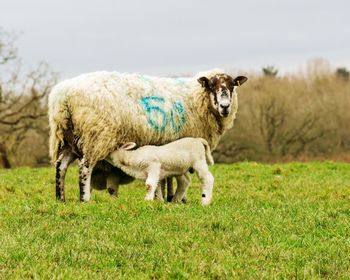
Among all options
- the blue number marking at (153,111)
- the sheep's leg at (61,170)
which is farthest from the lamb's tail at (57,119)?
the blue number marking at (153,111)

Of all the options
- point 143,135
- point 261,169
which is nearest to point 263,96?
point 261,169

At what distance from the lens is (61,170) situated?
11680 millimetres

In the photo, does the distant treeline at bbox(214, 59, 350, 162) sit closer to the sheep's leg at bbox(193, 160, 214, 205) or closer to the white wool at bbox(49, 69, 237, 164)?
the white wool at bbox(49, 69, 237, 164)

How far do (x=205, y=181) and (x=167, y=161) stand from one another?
29.5 inches

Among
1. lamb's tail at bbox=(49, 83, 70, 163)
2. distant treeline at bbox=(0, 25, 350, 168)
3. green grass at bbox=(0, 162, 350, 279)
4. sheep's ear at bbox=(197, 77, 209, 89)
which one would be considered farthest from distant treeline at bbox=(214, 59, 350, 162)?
green grass at bbox=(0, 162, 350, 279)

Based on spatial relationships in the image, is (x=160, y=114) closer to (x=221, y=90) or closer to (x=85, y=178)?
(x=221, y=90)

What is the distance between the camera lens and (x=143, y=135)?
1134 cm

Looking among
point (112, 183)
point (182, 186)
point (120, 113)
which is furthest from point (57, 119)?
point (182, 186)

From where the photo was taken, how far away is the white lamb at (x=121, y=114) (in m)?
11.1

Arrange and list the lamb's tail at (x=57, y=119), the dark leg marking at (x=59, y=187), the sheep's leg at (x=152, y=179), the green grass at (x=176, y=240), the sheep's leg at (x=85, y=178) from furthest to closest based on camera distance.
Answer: the dark leg marking at (x=59, y=187)
the lamb's tail at (x=57, y=119)
the sheep's leg at (x=85, y=178)
the sheep's leg at (x=152, y=179)
the green grass at (x=176, y=240)

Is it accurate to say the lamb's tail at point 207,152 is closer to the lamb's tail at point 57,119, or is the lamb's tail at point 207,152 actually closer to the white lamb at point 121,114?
the white lamb at point 121,114

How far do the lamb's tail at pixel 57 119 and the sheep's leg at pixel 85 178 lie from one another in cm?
67

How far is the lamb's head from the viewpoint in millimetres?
11555

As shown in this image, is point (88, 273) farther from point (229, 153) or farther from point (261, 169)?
point (229, 153)
